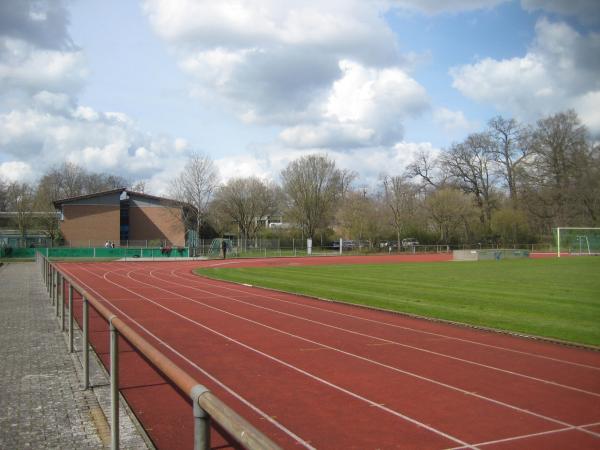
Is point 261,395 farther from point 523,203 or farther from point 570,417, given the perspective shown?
point 523,203

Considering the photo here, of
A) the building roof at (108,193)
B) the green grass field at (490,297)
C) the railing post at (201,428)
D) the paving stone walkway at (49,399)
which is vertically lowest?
the green grass field at (490,297)

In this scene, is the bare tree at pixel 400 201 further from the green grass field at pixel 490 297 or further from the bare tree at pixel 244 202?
the green grass field at pixel 490 297

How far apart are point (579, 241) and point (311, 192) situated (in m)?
32.2

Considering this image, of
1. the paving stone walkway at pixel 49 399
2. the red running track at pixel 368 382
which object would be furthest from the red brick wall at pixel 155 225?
the paving stone walkway at pixel 49 399

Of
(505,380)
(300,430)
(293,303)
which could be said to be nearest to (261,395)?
(300,430)

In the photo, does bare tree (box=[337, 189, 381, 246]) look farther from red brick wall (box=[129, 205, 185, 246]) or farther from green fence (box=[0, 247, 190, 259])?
green fence (box=[0, 247, 190, 259])

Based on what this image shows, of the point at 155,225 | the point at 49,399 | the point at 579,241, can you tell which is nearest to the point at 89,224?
the point at 155,225

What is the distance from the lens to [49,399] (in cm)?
627

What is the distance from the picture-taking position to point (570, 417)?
6203 mm

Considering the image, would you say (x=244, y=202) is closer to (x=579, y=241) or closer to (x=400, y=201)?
(x=400, y=201)

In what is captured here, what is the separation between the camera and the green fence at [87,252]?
156 ft

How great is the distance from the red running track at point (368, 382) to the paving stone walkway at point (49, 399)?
471mm

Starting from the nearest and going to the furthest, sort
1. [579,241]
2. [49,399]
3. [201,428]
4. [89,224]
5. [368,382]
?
[201,428] < [49,399] < [368,382] < [579,241] < [89,224]

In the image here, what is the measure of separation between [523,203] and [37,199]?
63.3 m
